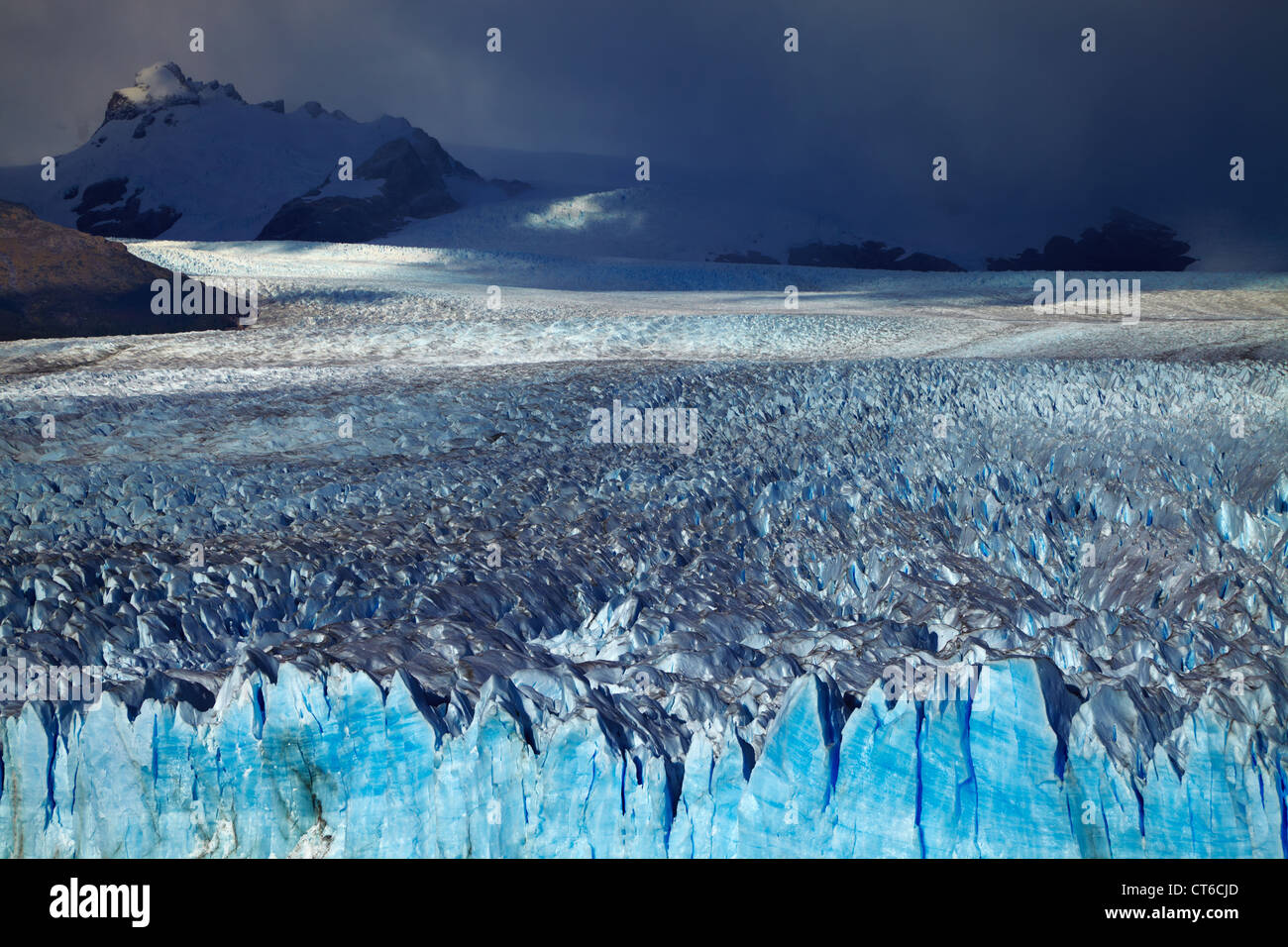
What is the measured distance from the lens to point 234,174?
37.9 m

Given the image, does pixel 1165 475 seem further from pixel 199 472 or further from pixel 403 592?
pixel 199 472

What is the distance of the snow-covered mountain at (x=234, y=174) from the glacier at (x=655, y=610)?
28789mm

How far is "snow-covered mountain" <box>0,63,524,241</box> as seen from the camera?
35719mm

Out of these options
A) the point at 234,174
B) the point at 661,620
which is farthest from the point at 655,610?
the point at 234,174

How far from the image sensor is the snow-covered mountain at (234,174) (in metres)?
35.7

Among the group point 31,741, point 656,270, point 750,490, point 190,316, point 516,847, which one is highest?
point 656,270

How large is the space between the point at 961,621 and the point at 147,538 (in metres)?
4.18

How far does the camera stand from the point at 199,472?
20.3 ft

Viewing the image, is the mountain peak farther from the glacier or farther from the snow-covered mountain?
the glacier

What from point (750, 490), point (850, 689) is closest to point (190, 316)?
point (750, 490)

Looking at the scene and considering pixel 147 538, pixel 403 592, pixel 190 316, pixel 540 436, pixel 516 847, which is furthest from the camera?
pixel 190 316

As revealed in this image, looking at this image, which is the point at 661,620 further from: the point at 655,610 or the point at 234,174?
the point at 234,174

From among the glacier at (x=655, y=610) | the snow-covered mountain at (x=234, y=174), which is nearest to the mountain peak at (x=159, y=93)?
the snow-covered mountain at (x=234, y=174)

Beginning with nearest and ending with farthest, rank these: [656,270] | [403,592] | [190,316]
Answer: [403,592] → [190,316] → [656,270]
